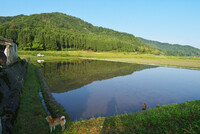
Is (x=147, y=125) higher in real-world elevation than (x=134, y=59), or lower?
lower

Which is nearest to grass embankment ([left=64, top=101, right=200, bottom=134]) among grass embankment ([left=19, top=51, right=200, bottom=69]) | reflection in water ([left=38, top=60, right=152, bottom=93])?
reflection in water ([left=38, top=60, right=152, bottom=93])

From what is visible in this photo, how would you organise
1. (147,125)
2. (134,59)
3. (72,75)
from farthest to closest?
(134,59) < (72,75) < (147,125)

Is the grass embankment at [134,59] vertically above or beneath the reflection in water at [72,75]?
above

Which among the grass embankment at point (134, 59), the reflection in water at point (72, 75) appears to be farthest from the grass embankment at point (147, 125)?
the grass embankment at point (134, 59)

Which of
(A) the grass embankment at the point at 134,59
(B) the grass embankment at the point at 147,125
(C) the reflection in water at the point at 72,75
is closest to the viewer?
(B) the grass embankment at the point at 147,125

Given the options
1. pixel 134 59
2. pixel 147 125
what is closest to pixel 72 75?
pixel 147 125

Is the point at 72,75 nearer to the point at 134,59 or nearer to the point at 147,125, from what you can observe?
the point at 147,125

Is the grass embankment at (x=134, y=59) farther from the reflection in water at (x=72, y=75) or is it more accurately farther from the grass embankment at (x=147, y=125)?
the grass embankment at (x=147, y=125)

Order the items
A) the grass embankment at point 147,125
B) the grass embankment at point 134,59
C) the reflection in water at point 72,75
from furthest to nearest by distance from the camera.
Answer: the grass embankment at point 134,59 → the reflection in water at point 72,75 → the grass embankment at point 147,125

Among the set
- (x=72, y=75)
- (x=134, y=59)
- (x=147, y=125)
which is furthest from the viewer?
(x=134, y=59)

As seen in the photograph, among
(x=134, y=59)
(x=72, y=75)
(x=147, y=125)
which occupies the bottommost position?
(x=72, y=75)

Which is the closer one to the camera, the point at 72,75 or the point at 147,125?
the point at 147,125

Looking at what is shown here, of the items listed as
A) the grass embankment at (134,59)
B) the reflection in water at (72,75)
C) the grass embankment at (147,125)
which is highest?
the grass embankment at (134,59)

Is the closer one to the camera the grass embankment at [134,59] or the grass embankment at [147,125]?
the grass embankment at [147,125]
